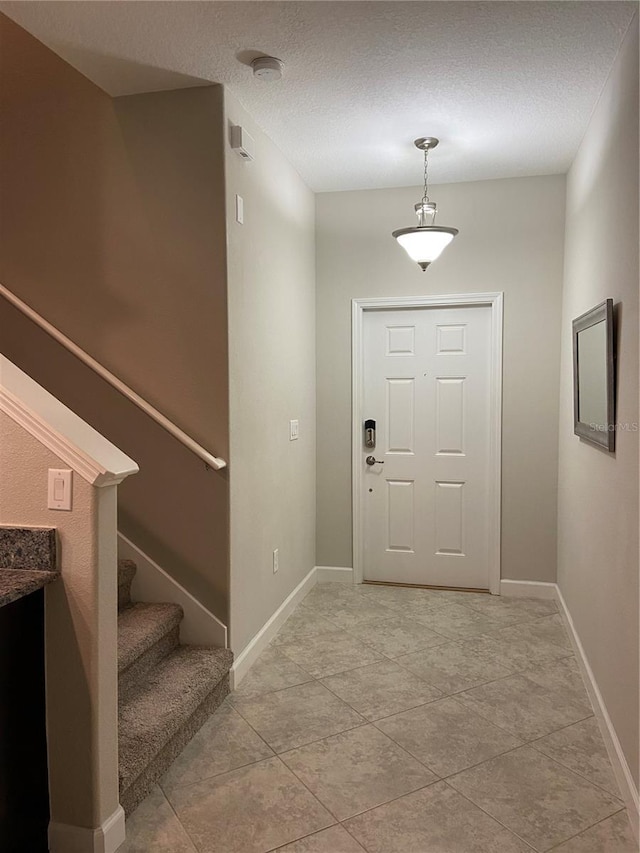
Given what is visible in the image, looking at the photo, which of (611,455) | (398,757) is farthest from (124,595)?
(611,455)

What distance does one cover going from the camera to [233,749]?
248 centimetres

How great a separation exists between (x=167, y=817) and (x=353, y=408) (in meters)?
2.83

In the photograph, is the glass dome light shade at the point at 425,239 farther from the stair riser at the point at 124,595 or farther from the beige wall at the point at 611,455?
the stair riser at the point at 124,595

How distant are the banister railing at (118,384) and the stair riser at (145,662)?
2.62 ft

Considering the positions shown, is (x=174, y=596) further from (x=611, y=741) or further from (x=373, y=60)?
(x=373, y=60)

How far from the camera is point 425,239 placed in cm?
352

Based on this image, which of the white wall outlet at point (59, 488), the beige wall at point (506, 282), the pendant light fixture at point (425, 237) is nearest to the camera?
the white wall outlet at point (59, 488)

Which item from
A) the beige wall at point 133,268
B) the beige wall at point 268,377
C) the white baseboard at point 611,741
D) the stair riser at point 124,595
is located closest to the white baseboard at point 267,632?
the beige wall at point 268,377

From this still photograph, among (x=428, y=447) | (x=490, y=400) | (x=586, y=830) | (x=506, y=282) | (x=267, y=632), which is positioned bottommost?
(x=586, y=830)

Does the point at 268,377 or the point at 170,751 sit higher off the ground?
the point at 268,377

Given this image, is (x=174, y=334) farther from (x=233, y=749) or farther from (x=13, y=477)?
(x=233, y=749)

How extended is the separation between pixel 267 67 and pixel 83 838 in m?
2.83

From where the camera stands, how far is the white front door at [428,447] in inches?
169

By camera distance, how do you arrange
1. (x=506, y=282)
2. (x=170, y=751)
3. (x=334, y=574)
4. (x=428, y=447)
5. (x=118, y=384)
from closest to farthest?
(x=170, y=751) < (x=118, y=384) < (x=506, y=282) < (x=428, y=447) < (x=334, y=574)
